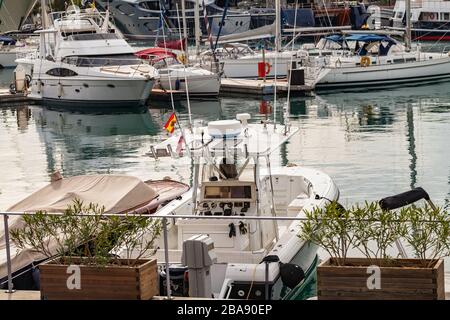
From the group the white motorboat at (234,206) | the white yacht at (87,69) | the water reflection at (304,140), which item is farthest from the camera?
the white yacht at (87,69)

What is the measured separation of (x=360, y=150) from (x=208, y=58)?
28.7 m

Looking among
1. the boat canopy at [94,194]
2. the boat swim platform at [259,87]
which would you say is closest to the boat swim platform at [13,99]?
the boat swim platform at [259,87]

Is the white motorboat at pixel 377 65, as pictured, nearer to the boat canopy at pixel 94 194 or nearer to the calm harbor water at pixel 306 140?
the calm harbor water at pixel 306 140

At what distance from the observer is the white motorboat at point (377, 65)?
6481 cm

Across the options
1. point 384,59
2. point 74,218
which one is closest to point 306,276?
point 74,218

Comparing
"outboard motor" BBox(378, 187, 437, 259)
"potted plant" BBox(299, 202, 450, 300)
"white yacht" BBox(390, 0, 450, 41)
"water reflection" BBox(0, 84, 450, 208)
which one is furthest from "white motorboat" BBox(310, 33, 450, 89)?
"potted plant" BBox(299, 202, 450, 300)

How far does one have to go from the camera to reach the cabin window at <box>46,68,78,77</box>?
197ft

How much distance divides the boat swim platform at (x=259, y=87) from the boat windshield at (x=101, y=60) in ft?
19.2

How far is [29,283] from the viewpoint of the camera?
61.9 feet

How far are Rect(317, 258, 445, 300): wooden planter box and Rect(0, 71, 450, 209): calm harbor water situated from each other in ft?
58.6

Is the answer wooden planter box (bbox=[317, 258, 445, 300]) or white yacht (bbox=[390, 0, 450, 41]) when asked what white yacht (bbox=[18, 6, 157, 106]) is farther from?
white yacht (bbox=[390, 0, 450, 41])

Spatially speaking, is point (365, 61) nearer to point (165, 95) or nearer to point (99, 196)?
point (165, 95)

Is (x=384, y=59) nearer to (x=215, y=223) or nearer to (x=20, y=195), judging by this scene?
(x=20, y=195)

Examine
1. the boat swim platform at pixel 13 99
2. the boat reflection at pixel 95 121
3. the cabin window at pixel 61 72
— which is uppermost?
the cabin window at pixel 61 72
